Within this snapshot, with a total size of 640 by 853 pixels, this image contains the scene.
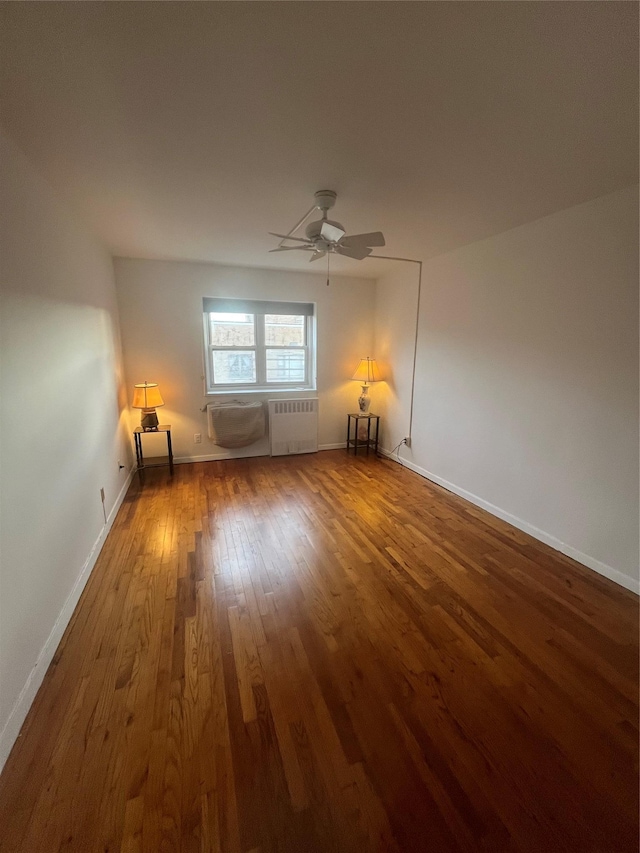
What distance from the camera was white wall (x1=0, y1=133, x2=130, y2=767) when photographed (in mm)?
1342

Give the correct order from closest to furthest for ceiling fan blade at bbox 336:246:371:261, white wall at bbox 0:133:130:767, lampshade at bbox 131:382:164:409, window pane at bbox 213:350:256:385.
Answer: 1. white wall at bbox 0:133:130:767
2. ceiling fan blade at bbox 336:246:371:261
3. lampshade at bbox 131:382:164:409
4. window pane at bbox 213:350:256:385

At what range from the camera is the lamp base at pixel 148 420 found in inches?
149

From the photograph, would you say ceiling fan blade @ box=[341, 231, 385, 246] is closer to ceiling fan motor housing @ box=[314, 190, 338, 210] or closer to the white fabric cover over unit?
ceiling fan motor housing @ box=[314, 190, 338, 210]

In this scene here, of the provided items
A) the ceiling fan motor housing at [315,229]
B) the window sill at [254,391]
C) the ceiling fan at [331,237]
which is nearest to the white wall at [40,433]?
the ceiling fan at [331,237]

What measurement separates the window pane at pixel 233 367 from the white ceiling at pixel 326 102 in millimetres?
2204

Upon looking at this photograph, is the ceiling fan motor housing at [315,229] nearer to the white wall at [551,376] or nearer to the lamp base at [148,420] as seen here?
the white wall at [551,376]

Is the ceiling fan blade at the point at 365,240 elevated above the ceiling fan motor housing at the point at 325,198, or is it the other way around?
the ceiling fan motor housing at the point at 325,198

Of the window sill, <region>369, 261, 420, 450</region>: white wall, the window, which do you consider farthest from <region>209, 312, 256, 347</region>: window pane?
<region>369, 261, 420, 450</region>: white wall

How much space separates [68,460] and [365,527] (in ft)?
7.10

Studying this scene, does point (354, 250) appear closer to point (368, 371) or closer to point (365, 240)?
point (365, 240)

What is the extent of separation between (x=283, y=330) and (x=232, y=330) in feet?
2.27

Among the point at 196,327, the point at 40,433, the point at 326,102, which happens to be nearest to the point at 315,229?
the point at 326,102

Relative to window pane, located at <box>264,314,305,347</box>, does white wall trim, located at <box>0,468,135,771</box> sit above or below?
below

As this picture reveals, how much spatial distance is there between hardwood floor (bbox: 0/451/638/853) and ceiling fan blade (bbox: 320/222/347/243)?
2224 millimetres
